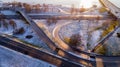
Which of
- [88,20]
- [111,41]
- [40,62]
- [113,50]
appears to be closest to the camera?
[40,62]

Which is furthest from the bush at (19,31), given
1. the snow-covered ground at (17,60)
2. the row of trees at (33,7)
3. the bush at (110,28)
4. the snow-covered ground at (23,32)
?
the bush at (110,28)

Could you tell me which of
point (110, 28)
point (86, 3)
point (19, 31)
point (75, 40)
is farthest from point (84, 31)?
point (86, 3)

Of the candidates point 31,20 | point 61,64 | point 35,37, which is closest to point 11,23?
point 31,20

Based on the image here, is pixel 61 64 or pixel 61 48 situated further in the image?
pixel 61 48

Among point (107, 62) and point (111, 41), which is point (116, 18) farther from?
point (107, 62)

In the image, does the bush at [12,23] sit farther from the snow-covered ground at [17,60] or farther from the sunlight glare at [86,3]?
the sunlight glare at [86,3]

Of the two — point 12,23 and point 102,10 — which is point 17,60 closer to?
point 12,23

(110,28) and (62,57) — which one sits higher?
(110,28)

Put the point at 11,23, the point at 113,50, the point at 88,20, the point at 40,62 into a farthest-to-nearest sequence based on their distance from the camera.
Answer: the point at 88,20
the point at 11,23
the point at 113,50
the point at 40,62

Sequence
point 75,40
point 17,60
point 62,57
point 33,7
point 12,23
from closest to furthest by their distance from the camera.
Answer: point 17,60 → point 62,57 → point 75,40 → point 12,23 → point 33,7
